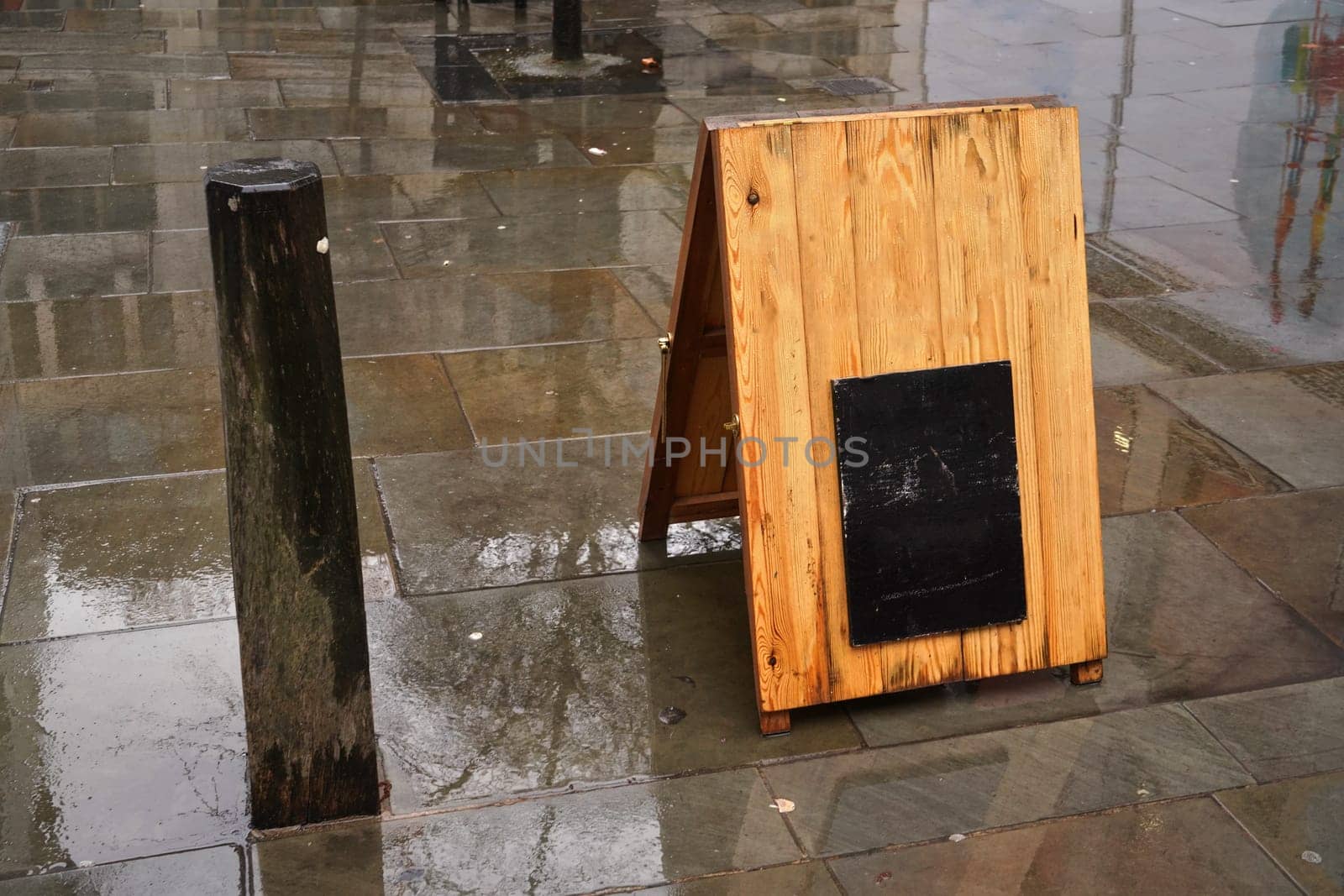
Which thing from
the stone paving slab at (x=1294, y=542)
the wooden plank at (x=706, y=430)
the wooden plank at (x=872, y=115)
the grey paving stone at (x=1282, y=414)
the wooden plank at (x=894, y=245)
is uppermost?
the wooden plank at (x=872, y=115)

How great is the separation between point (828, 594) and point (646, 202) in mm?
4814

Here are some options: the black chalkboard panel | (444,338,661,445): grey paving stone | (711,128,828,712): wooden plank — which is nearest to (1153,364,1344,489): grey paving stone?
the black chalkboard panel

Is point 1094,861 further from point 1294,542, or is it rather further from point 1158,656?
point 1294,542

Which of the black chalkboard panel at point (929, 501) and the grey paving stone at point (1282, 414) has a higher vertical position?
the black chalkboard panel at point (929, 501)

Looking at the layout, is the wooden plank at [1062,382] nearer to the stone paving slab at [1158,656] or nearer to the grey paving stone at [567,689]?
the stone paving slab at [1158,656]

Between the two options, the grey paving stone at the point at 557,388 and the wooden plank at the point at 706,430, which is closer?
the wooden plank at the point at 706,430

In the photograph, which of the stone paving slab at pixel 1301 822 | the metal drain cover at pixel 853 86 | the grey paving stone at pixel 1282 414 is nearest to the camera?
the stone paving slab at pixel 1301 822

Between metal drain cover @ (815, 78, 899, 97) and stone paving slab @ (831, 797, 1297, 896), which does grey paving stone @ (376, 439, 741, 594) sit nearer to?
stone paving slab @ (831, 797, 1297, 896)

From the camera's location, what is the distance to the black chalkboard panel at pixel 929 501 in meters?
3.77

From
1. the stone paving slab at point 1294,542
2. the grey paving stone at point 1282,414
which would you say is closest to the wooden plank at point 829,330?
the stone paving slab at point 1294,542

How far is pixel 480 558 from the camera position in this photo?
4684mm

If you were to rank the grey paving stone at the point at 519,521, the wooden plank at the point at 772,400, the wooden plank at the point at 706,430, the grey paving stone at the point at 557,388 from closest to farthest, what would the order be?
the wooden plank at the point at 772,400, the wooden plank at the point at 706,430, the grey paving stone at the point at 519,521, the grey paving stone at the point at 557,388

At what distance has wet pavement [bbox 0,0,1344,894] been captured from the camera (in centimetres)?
349

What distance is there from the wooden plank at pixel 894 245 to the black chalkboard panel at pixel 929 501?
0.08 metres
